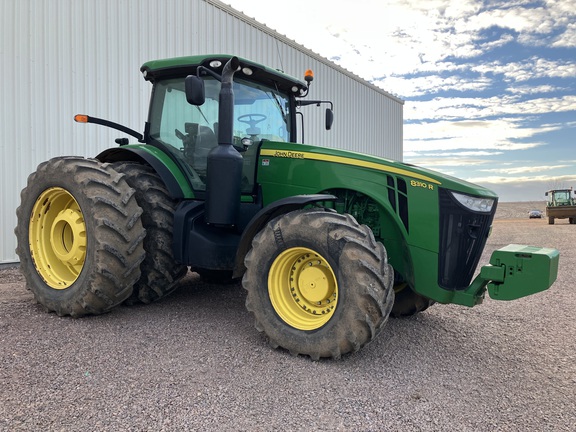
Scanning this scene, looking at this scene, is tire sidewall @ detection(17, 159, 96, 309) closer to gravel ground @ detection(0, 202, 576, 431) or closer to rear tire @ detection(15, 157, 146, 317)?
rear tire @ detection(15, 157, 146, 317)

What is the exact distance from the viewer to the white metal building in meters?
7.13

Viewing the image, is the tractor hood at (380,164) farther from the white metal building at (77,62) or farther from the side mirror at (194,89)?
the white metal building at (77,62)

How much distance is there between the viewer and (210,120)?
447cm

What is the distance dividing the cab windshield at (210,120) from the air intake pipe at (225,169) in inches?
13.5

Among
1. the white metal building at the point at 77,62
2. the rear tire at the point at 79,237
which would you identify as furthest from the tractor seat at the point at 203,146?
the white metal building at the point at 77,62

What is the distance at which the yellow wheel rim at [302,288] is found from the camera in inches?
136

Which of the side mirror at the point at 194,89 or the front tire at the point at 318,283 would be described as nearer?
the front tire at the point at 318,283

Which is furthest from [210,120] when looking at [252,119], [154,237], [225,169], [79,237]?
[79,237]

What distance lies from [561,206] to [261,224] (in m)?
26.4

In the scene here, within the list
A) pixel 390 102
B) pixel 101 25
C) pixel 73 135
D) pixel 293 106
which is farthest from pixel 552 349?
pixel 390 102

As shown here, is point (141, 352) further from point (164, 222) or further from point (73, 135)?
point (73, 135)

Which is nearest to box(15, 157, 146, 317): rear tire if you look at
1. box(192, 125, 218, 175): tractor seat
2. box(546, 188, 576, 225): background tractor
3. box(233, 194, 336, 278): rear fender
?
box(192, 125, 218, 175): tractor seat

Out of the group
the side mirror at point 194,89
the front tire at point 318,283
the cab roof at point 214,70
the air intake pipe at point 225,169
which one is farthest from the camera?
the cab roof at point 214,70

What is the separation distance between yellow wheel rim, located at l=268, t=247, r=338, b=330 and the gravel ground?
31 centimetres
